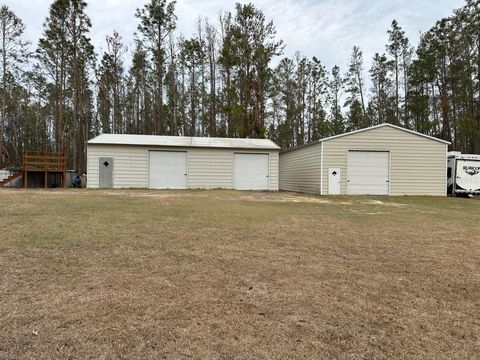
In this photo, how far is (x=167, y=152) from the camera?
1839 centimetres

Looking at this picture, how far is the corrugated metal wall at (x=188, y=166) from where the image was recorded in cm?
1762

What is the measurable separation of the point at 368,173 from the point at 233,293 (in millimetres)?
15370

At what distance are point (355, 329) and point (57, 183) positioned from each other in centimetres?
2033

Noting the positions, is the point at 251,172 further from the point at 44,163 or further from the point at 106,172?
the point at 44,163

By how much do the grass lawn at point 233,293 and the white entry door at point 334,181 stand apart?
10.5 meters

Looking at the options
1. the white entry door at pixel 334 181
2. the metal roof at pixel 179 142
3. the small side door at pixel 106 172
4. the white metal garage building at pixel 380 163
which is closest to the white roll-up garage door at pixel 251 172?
the metal roof at pixel 179 142

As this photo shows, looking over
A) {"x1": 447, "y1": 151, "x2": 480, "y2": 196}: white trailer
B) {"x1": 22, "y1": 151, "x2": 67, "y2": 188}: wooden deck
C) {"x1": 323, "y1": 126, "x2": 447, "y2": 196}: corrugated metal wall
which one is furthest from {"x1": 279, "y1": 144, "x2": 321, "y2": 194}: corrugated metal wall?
{"x1": 22, "y1": 151, "x2": 67, "y2": 188}: wooden deck

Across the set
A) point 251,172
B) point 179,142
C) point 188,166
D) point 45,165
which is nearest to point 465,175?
point 251,172

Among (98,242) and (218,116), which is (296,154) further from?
(98,242)

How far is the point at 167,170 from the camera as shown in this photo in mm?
18406

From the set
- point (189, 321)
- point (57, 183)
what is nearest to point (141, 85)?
point (57, 183)

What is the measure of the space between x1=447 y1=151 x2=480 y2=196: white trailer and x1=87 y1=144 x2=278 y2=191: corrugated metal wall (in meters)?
9.09

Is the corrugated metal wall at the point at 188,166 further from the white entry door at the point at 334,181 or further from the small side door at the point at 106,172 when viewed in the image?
the white entry door at the point at 334,181

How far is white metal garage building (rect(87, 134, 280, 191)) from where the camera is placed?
17719mm
